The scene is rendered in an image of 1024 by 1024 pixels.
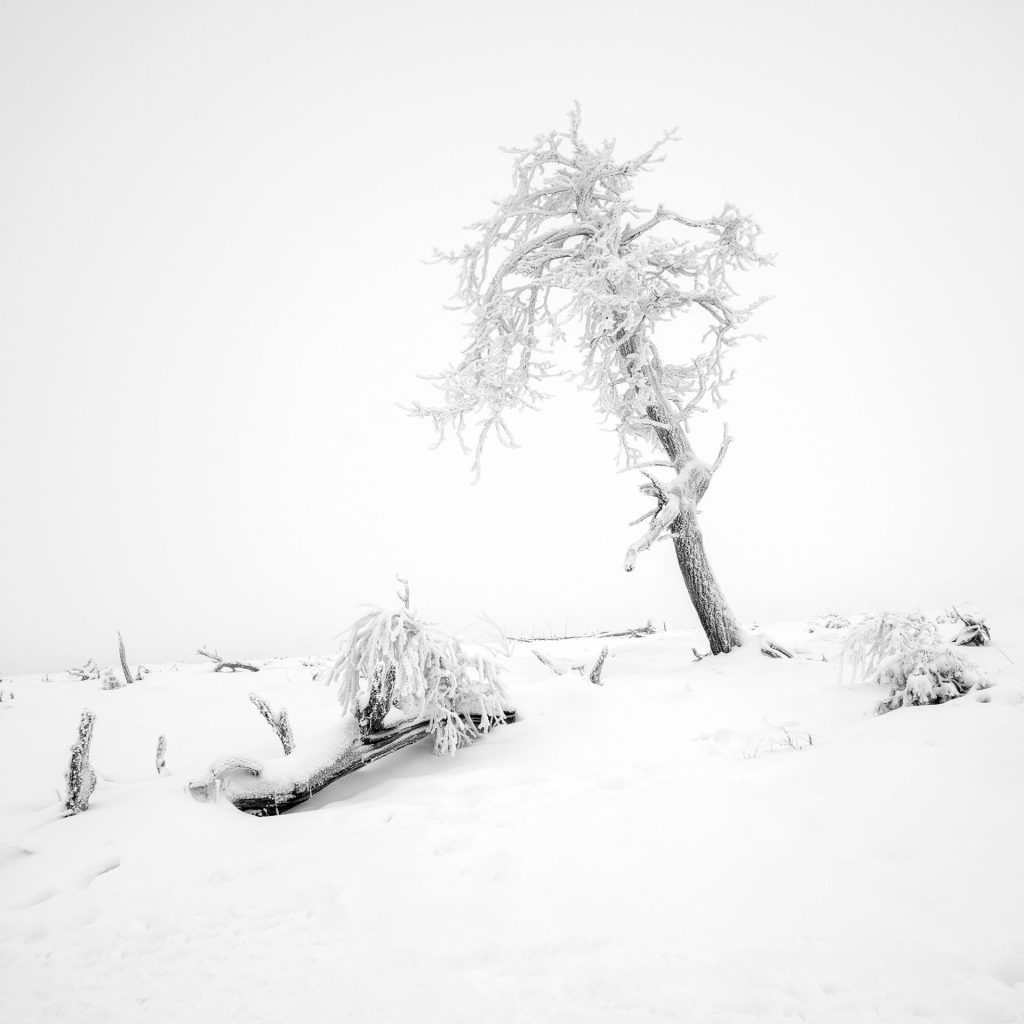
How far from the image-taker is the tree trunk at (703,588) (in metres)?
7.85

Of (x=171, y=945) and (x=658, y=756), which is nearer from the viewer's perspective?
(x=171, y=945)

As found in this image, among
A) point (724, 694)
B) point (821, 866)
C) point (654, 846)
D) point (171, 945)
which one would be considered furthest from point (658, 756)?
point (171, 945)

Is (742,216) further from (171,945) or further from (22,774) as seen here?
(22,774)

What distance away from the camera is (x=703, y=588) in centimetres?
799

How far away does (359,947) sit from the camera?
207 cm

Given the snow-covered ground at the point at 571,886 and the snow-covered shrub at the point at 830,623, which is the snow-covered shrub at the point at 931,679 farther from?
the snow-covered shrub at the point at 830,623

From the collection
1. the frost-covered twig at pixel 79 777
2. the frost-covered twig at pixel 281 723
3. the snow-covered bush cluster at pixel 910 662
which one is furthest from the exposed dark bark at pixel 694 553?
the frost-covered twig at pixel 79 777

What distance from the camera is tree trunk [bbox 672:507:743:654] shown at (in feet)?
25.8

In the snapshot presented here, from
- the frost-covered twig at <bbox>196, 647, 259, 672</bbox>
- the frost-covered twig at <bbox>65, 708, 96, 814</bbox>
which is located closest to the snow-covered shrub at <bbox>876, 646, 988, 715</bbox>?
the frost-covered twig at <bbox>65, 708, 96, 814</bbox>

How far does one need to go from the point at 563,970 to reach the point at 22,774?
5.31 meters

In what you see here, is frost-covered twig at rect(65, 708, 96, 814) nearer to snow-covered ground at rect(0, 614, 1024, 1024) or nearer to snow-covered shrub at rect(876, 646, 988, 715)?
snow-covered ground at rect(0, 614, 1024, 1024)

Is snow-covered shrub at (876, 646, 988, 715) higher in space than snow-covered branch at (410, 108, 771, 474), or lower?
lower

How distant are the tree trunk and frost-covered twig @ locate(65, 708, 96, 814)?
22.3ft

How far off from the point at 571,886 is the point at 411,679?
1938mm
